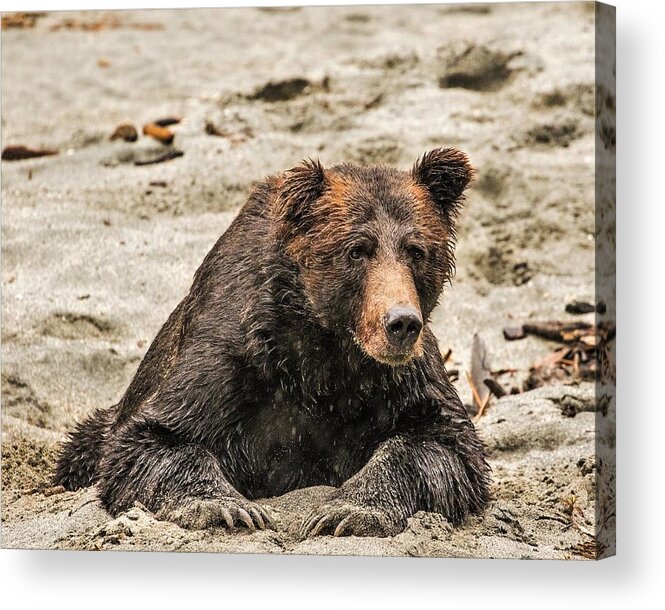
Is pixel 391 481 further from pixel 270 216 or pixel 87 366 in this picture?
pixel 87 366

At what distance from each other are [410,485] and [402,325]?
0.79 meters

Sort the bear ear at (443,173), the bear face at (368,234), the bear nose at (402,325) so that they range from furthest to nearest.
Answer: the bear ear at (443,173), the bear face at (368,234), the bear nose at (402,325)

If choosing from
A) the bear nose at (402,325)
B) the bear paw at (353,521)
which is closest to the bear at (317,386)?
the bear paw at (353,521)

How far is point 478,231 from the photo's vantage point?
8.50 meters

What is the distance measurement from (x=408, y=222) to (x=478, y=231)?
6.43 feet

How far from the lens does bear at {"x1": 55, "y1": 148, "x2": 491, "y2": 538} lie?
6.55 meters

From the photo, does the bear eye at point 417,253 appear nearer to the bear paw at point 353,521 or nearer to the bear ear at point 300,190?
the bear ear at point 300,190

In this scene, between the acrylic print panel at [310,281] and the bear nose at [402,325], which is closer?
the bear nose at [402,325]

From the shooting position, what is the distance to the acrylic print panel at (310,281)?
665 cm

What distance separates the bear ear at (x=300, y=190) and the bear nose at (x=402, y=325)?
0.72 meters

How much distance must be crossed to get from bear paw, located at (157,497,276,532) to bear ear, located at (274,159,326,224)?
1264 millimetres

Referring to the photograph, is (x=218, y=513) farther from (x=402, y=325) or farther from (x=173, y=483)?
(x=402, y=325)

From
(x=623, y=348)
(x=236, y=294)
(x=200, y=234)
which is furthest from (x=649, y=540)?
(x=200, y=234)

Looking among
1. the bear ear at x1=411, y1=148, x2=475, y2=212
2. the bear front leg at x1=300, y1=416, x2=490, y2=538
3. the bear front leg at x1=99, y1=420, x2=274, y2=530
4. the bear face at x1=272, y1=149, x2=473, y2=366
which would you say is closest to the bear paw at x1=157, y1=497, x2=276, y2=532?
the bear front leg at x1=99, y1=420, x2=274, y2=530
